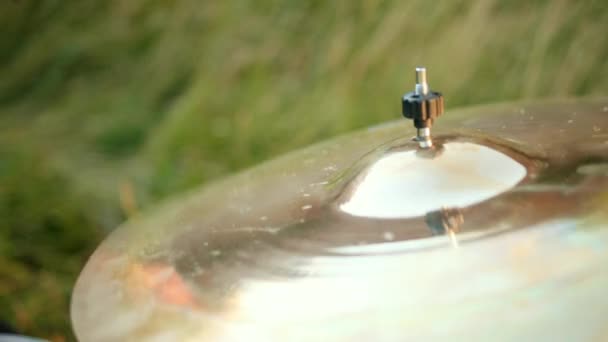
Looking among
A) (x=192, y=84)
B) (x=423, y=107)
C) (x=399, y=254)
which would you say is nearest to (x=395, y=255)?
(x=399, y=254)

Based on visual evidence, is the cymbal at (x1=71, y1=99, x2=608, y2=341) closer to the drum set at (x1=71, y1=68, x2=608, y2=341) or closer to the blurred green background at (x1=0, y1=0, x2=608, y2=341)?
the drum set at (x1=71, y1=68, x2=608, y2=341)

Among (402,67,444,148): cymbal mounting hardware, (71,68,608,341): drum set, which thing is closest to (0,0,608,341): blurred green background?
(71,68,608,341): drum set

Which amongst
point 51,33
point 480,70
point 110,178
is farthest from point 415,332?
point 51,33

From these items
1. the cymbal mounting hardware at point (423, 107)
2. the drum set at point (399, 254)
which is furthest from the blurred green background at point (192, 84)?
the cymbal mounting hardware at point (423, 107)

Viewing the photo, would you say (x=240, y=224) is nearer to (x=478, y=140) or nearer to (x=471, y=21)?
(x=478, y=140)

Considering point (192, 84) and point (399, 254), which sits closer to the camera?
point (399, 254)

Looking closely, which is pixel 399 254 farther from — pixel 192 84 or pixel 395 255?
pixel 192 84
